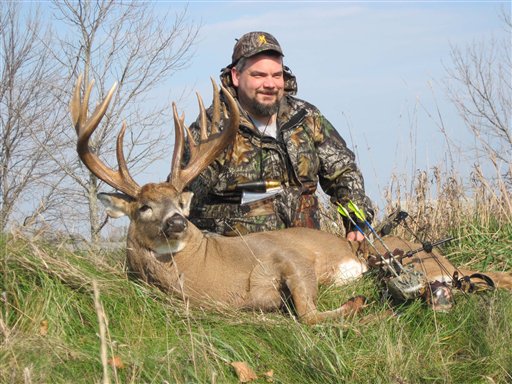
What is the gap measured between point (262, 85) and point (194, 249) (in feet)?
5.48

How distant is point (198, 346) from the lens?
4281mm

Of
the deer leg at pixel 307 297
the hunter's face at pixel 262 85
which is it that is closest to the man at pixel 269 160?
the hunter's face at pixel 262 85

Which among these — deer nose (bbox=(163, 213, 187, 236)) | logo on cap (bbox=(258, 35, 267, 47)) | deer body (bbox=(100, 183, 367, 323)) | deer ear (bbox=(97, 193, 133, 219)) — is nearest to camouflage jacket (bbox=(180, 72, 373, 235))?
logo on cap (bbox=(258, 35, 267, 47))

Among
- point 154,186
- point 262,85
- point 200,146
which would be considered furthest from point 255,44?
point 154,186

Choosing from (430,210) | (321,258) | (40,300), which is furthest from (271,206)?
(40,300)

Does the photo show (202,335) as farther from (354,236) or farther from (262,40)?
(262,40)

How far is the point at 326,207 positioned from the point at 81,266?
3372 millimetres

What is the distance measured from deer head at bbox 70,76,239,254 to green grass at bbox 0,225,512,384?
1.12ft

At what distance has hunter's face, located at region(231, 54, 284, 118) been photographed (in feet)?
22.2

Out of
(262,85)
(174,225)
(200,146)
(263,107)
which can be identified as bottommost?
(174,225)

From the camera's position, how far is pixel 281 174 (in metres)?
6.80

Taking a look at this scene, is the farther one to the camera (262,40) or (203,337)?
(262,40)

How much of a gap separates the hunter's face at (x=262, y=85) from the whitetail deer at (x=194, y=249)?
86cm

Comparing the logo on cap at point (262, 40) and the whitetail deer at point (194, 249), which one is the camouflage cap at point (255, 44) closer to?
the logo on cap at point (262, 40)
